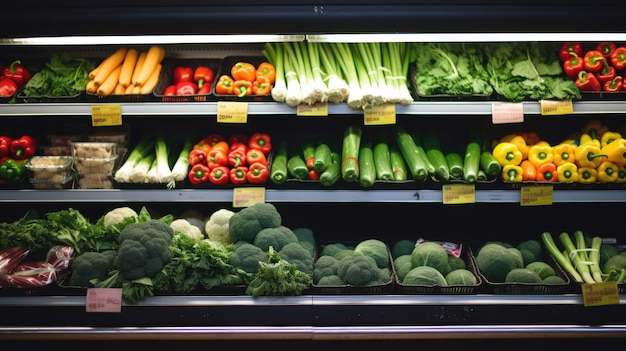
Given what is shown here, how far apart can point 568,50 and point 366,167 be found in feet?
4.07

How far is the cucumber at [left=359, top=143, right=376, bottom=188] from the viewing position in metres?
2.71

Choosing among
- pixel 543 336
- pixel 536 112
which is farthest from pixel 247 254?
pixel 536 112

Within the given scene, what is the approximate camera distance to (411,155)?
9.34 ft

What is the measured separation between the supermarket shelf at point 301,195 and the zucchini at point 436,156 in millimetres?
97

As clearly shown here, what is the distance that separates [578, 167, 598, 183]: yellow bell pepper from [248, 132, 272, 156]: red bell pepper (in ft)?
5.37

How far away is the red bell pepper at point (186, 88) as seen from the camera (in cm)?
288

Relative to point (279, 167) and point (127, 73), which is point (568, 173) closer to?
point (279, 167)

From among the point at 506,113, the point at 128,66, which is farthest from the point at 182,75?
the point at 506,113

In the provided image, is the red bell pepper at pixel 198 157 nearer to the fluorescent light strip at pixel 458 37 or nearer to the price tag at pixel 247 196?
the price tag at pixel 247 196

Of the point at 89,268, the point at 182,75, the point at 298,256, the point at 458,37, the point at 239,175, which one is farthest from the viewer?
the point at 182,75

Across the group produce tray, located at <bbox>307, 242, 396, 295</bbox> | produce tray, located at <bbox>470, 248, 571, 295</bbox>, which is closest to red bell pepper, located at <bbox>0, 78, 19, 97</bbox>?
produce tray, located at <bbox>307, 242, 396, 295</bbox>

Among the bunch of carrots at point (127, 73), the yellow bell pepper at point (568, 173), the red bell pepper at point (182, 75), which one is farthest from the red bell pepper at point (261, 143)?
the yellow bell pepper at point (568, 173)

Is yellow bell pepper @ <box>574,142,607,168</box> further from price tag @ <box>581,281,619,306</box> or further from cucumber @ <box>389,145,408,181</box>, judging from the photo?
cucumber @ <box>389,145,408,181</box>

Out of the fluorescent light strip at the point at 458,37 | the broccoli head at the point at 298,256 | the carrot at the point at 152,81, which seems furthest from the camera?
the carrot at the point at 152,81
